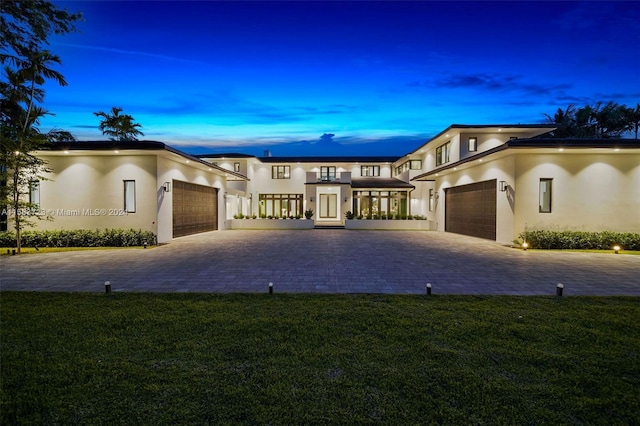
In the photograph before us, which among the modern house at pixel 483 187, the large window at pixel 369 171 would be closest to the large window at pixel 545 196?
the modern house at pixel 483 187

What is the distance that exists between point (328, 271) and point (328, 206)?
73.7 ft

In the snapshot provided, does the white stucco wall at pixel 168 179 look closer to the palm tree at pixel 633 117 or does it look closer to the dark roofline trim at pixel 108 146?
the dark roofline trim at pixel 108 146

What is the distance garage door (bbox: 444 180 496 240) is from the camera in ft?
53.4

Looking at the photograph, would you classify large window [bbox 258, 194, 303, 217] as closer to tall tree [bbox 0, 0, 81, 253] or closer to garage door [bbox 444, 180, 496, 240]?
garage door [bbox 444, 180, 496, 240]

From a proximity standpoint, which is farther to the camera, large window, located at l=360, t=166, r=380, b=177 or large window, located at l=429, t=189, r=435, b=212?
large window, located at l=360, t=166, r=380, b=177

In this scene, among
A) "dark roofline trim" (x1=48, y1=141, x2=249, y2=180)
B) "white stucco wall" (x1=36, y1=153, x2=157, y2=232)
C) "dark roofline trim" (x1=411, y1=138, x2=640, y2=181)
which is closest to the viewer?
"dark roofline trim" (x1=411, y1=138, x2=640, y2=181)

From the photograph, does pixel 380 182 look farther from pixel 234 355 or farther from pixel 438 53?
pixel 234 355

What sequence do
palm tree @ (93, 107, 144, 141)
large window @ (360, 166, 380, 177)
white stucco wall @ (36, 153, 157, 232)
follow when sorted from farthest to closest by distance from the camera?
large window @ (360, 166, 380, 177) < palm tree @ (93, 107, 144, 141) < white stucco wall @ (36, 153, 157, 232)

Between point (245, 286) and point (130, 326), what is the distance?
2.72 metres

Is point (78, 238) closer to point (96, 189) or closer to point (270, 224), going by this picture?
point (96, 189)

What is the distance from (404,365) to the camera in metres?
3.56

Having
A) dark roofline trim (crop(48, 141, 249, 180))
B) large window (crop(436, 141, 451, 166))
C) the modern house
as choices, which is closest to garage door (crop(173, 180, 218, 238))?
the modern house

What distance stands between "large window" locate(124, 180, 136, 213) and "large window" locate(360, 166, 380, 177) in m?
22.7

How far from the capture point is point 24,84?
52.4 feet
